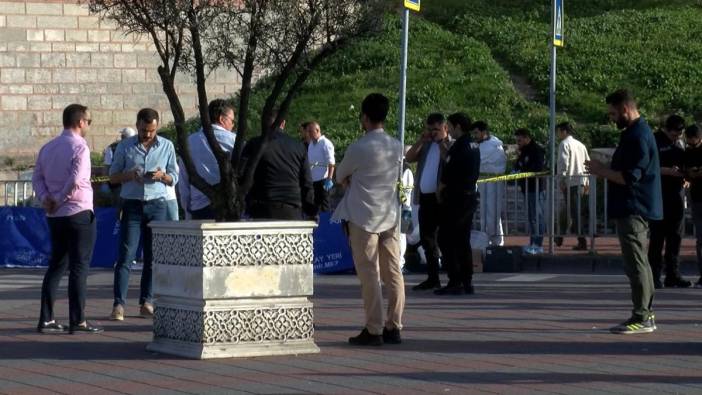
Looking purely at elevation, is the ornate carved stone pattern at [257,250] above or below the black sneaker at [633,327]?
above

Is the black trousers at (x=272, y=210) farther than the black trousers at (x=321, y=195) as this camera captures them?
No

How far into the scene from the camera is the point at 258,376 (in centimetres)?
920

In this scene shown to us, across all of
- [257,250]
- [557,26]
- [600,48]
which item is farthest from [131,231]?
[600,48]

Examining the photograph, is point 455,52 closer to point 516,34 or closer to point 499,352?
point 516,34

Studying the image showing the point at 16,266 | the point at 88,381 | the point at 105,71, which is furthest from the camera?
the point at 105,71

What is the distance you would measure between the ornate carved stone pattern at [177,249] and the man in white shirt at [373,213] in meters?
1.21

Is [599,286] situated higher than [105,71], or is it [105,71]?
[105,71]

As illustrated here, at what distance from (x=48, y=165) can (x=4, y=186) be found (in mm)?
10104

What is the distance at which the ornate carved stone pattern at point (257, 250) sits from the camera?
385 inches

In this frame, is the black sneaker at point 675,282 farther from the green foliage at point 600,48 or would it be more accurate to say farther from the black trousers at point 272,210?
the green foliage at point 600,48

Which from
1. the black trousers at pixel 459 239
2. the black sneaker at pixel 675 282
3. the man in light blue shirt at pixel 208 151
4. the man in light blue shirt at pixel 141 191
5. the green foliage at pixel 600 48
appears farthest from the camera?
the green foliage at pixel 600 48

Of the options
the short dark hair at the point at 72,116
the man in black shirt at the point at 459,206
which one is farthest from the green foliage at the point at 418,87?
the short dark hair at the point at 72,116

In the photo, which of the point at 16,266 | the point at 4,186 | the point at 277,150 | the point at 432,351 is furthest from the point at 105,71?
the point at 432,351

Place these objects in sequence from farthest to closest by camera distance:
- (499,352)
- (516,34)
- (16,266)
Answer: (516,34), (16,266), (499,352)
